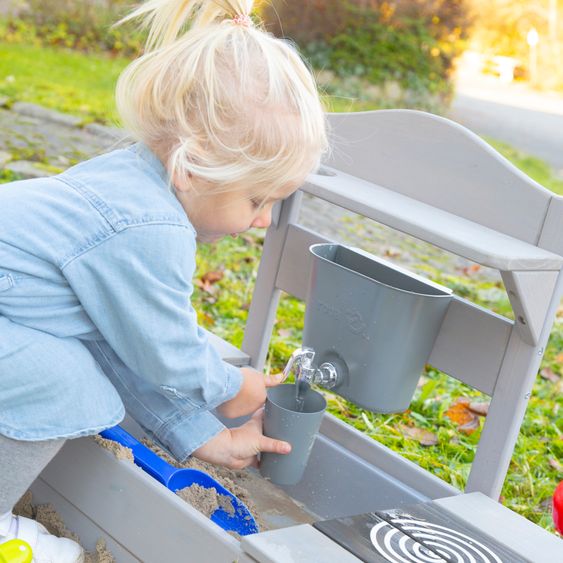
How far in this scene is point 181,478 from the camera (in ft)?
5.28

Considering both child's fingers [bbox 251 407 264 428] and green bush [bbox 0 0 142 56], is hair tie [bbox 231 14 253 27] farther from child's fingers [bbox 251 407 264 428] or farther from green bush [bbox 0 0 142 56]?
green bush [bbox 0 0 142 56]

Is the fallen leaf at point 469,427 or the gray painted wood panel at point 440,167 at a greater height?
the gray painted wood panel at point 440,167

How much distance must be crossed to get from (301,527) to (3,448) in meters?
0.45

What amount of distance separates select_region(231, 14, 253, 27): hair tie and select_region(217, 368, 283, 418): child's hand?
1.94 feet

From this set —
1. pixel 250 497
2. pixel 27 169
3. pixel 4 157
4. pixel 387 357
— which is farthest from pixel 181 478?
pixel 4 157

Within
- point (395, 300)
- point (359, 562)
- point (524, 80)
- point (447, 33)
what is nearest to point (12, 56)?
point (447, 33)

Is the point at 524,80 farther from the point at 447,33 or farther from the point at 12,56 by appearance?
the point at 12,56

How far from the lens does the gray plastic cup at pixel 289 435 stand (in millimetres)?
1704

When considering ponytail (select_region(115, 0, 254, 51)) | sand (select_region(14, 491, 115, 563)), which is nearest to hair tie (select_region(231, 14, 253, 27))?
ponytail (select_region(115, 0, 254, 51))

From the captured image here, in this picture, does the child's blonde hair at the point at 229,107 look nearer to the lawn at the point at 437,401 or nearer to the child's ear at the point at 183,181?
the child's ear at the point at 183,181

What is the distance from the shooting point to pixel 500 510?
5.14ft

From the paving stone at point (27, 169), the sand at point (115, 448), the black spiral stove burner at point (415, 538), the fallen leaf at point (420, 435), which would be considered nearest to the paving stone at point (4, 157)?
the paving stone at point (27, 169)

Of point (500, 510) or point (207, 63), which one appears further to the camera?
point (500, 510)

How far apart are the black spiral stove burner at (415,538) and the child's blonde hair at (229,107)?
1.70 ft
